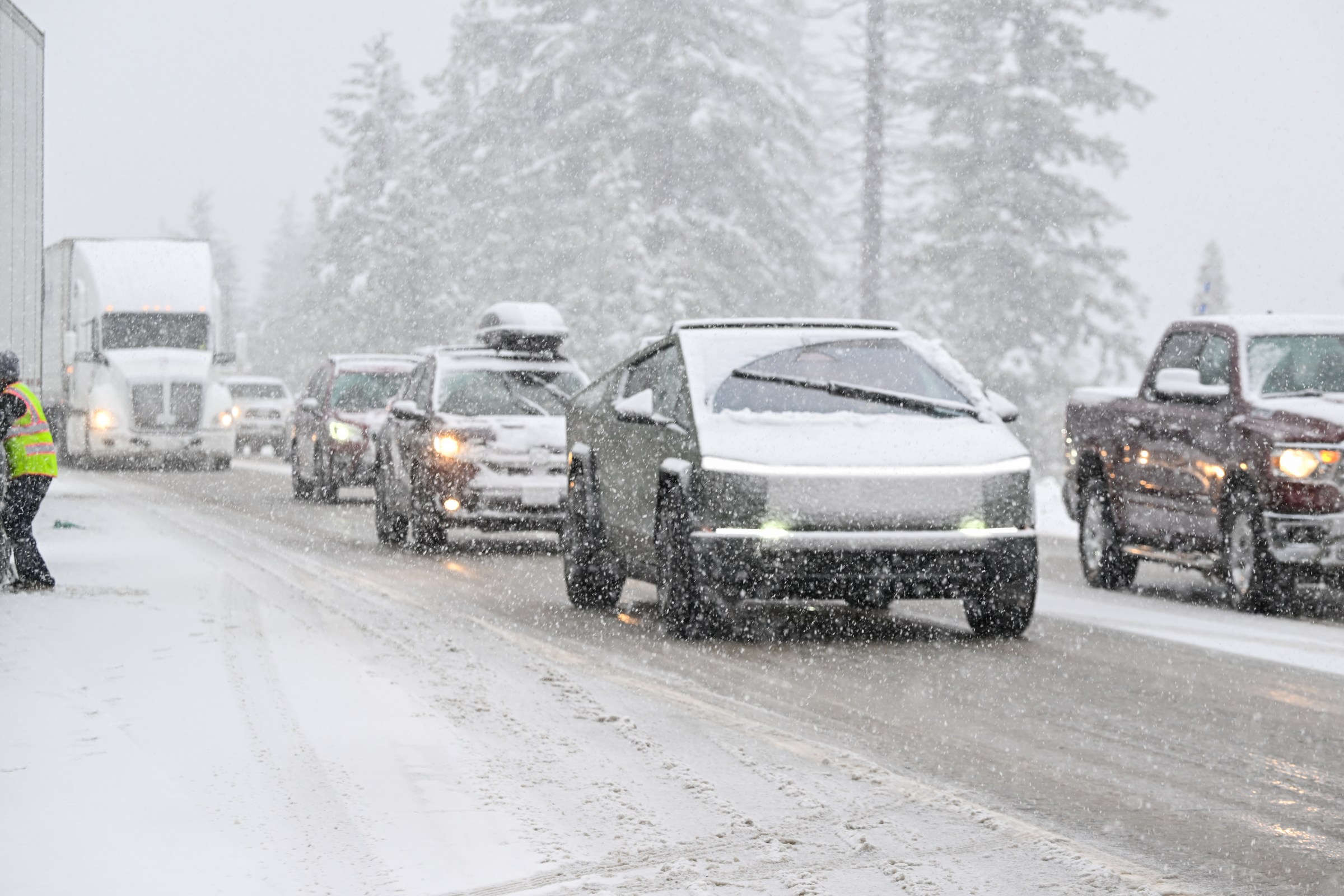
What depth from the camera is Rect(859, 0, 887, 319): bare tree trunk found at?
31984mm

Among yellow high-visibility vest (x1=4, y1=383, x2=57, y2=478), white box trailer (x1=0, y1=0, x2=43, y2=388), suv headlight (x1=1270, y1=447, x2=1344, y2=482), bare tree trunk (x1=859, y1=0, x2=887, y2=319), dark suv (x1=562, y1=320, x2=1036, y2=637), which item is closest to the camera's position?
dark suv (x1=562, y1=320, x2=1036, y2=637)

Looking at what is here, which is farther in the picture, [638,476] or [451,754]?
[638,476]

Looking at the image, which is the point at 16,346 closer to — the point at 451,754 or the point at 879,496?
the point at 879,496

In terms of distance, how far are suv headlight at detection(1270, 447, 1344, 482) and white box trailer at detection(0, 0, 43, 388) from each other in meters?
9.91

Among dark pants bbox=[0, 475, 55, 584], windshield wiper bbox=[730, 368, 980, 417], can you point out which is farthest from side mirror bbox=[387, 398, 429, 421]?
windshield wiper bbox=[730, 368, 980, 417]

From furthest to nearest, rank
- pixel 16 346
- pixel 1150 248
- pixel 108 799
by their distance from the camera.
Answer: pixel 1150 248 < pixel 16 346 < pixel 108 799

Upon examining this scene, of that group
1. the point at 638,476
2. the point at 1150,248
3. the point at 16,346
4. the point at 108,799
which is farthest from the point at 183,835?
the point at 1150,248

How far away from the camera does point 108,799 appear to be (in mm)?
6207

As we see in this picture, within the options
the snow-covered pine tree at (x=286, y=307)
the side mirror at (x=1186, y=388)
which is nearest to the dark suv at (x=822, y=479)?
the side mirror at (x=1186, y=388)

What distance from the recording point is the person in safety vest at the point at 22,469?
12531 millimetres

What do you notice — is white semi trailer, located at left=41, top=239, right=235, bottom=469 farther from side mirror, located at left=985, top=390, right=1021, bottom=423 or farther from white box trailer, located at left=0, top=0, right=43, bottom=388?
side mirror, located at left=985, top=390, right=1021, bottom=423

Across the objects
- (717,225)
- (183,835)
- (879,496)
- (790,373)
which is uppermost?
(717,225)

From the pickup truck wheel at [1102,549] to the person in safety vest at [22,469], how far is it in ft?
24.0

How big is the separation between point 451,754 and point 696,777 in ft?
3.11
